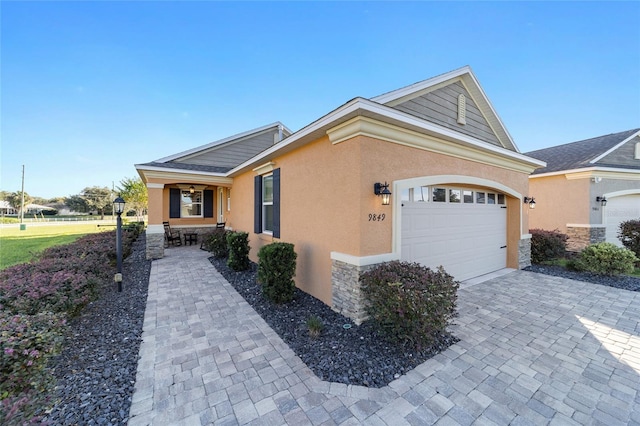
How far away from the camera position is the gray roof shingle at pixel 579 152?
10195mm

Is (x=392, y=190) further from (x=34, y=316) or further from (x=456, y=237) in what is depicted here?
(x=34, y=316)

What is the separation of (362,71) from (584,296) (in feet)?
33.3

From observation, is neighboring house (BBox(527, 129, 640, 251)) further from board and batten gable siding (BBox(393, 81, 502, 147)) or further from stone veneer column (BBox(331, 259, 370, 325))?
stone veneer column (BBox(331, 259, 370, 325))

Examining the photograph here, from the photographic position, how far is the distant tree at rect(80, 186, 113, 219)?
48.4m

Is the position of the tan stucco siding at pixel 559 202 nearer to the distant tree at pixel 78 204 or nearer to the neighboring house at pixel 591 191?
the neighboring house at pixel 591 191

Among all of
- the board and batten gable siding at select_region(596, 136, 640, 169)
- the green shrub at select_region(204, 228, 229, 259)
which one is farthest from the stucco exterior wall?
the board and batten gable siding at select_region(596, 136, 640, 169)

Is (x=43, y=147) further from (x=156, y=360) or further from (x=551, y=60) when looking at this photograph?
(x=551, y=60)

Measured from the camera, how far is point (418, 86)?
529 centimetres

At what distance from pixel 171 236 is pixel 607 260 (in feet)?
51.9

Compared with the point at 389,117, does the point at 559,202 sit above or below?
below

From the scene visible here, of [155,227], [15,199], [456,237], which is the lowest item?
[456,237]

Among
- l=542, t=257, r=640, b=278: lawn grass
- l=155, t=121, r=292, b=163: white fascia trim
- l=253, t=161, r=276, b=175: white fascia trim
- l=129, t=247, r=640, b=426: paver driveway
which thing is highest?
l=155, t=121, r=292, b=163: white fascia trim

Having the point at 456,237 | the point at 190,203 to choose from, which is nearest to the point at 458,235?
the point at 456,237

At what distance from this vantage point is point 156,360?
10.2 ft
